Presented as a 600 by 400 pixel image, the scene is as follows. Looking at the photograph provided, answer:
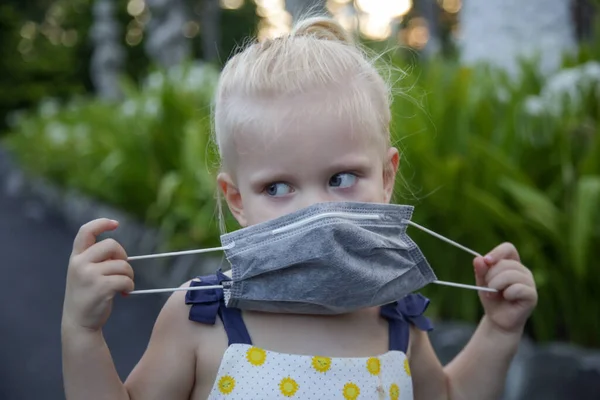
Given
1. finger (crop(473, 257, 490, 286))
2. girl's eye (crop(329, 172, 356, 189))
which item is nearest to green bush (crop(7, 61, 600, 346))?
finger (crop(473, 257, 490, 286))

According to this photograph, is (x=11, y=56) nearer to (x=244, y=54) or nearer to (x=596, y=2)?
(x=596, y=2)

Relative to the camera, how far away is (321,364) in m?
1.38

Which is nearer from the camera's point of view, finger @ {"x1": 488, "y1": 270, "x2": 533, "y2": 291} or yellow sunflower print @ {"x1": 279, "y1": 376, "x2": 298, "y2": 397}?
yellow sunflower print @ {"x1": 279, "y1": 376, "x2": 298, "y2": 397}

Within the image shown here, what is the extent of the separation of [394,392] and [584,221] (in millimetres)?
1416

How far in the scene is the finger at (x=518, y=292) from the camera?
1.59 meters

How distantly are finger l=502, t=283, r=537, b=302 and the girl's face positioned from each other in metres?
0.36

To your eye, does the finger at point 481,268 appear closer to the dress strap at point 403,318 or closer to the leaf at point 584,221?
the dress strap at point 403,318

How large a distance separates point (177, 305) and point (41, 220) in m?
8.29

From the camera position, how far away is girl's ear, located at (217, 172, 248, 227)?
149 centimetres

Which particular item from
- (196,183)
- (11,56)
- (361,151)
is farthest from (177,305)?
(11,56)

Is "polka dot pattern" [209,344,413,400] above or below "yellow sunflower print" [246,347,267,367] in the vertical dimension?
below

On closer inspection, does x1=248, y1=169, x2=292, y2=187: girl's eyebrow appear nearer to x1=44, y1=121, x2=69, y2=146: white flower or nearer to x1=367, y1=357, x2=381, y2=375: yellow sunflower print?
x1=367, y1=357, x2=381, y2=375: yellow sunflower print

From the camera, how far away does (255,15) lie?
38.3 metres

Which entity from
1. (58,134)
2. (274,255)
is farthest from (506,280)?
(58,134)
